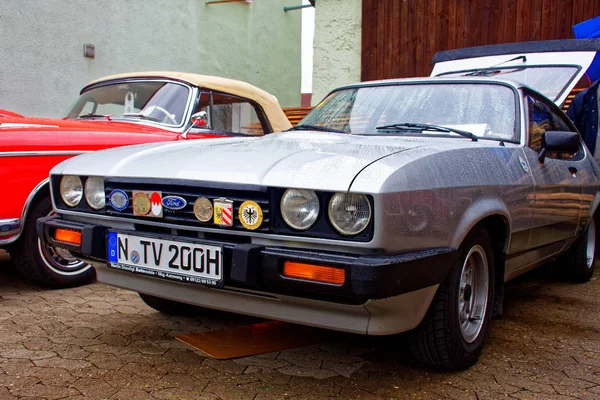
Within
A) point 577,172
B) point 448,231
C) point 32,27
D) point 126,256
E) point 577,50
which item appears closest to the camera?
point 448,231

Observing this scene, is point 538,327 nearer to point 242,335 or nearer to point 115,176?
point 242,335

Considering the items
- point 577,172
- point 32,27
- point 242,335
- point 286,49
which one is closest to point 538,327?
point 577,172

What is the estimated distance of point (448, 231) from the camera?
2.31m

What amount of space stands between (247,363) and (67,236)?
1.03 meters

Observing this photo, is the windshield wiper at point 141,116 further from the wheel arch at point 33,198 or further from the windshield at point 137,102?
the wheel arch at point 33,198

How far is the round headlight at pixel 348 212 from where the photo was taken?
2070 millimetres

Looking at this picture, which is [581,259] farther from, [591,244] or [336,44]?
[336,44]

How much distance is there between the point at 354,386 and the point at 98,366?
1.12 metres

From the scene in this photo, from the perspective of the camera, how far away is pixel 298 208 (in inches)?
85.0

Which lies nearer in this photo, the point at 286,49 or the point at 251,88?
the point at 251,88

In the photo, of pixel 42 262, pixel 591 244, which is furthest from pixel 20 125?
pixel 591 244

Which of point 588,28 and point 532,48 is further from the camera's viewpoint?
point 588,28

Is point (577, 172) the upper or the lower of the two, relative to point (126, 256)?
upper

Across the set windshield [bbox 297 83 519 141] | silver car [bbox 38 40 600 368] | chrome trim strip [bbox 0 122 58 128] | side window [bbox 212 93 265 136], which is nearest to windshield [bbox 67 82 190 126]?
side window [bbox 212 93 265 136]
